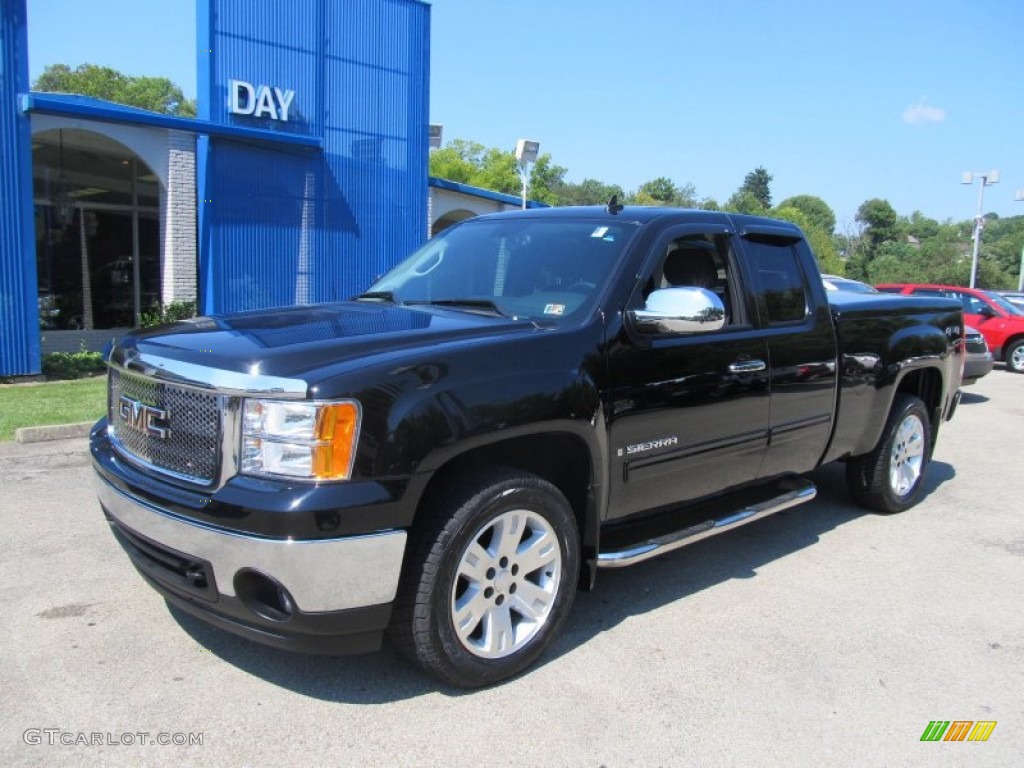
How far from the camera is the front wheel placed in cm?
1725

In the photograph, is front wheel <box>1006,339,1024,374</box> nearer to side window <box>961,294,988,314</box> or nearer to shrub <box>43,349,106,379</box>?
side window <box>961,294,988,314</box>

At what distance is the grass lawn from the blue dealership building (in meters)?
0.80

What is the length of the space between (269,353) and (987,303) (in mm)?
18556

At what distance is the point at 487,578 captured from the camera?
128 inches

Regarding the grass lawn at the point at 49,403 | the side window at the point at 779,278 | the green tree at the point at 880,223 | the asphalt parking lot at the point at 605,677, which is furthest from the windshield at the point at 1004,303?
the green tree at the point at 880,223

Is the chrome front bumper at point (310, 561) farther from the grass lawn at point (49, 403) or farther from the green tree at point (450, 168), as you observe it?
the green tree at point (450, 168)

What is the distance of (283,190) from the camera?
1463 centimetres

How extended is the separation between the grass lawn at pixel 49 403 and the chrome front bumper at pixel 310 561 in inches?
224

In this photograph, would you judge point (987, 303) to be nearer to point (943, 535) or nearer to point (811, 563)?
point (943, 535)

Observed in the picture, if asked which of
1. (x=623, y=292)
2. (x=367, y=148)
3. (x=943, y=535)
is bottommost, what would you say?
(x=943, y=535)

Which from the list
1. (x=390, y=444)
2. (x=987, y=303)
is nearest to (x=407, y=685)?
(x=390, y=444)

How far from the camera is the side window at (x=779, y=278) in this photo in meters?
4.67

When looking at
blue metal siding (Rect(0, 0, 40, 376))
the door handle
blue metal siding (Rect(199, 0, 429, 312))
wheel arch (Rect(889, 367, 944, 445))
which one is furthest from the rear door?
blue metal siding (Rect(199, 0, 429, 312))

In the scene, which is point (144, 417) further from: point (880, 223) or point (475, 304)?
point (880, 223)
